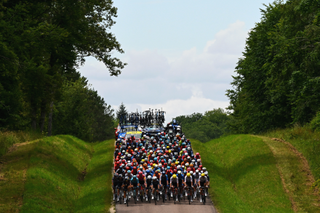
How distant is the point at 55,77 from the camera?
34.2 meters

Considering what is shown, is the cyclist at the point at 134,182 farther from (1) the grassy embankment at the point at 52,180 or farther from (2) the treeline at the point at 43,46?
(2) the treeline at the point at 43,46

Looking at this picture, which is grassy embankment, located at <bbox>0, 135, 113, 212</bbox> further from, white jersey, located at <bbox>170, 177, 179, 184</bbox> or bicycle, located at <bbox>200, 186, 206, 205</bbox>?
bicycle, located at <bbox>200, 186, 206, 205</bbox>

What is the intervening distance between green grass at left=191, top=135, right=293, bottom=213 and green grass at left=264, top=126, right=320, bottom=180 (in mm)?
2405

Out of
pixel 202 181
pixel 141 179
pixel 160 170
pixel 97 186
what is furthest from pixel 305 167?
pixel 97 186

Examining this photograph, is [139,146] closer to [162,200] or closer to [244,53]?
[162,200]

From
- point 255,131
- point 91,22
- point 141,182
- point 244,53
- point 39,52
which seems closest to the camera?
point 141,182

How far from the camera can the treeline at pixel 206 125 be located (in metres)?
154

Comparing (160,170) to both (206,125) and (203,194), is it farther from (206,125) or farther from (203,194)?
(206,125)

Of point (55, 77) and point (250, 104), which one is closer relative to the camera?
point (55, 77)

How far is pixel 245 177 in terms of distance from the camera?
31500 millimetres

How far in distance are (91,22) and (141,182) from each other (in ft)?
70.7

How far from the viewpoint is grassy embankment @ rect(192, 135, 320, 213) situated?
81.9 ft

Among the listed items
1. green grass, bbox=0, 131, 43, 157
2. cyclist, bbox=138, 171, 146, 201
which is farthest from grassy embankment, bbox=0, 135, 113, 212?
cyclist, bbox=138, 171, 146, 201

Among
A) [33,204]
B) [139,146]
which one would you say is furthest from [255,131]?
[33,204]
